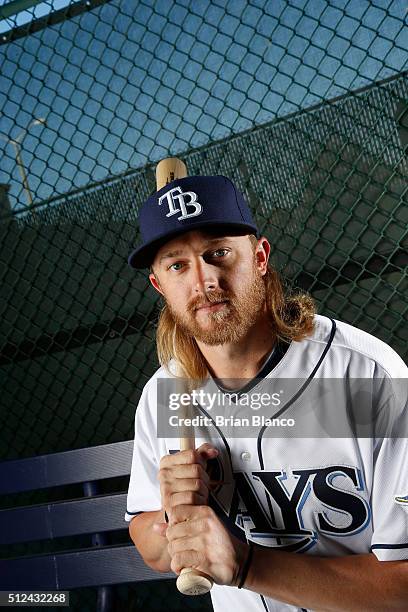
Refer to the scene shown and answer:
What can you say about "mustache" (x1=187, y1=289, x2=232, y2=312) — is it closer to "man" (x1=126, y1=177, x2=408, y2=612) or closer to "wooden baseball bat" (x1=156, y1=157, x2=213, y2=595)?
"man" (x1=126, y1=177, x2=408, y2=612)

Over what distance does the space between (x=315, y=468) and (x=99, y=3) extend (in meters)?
2.14

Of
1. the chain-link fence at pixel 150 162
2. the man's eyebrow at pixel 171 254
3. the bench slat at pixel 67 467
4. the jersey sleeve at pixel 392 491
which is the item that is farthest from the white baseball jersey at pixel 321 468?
the chain-link fence at pixel 150 162

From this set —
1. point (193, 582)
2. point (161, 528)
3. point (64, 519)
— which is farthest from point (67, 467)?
point (193, 582)

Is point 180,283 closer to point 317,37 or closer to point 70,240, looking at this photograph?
point 317,37

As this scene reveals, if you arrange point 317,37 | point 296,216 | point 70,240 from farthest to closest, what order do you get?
point 70,240
point 296,216
point 317,37

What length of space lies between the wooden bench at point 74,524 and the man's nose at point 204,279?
0.99m

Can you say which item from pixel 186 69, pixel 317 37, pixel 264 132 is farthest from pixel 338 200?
pixel 186 69

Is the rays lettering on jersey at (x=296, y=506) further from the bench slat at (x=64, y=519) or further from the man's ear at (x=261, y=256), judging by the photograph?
the bench slat at (x=64, y=519)

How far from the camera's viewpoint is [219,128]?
8.61ft

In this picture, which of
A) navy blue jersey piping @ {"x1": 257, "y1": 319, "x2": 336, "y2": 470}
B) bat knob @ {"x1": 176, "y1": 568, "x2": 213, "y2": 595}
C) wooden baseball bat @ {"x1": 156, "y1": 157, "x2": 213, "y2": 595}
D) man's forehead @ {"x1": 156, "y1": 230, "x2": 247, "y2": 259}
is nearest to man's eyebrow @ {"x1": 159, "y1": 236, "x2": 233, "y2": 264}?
man's forehead @ {"x1": 156, "y1": 230, "x2": 247, "y2": 259}

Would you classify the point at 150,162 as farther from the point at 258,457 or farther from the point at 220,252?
the point at 258,457

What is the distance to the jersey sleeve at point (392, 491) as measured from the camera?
4.41 ft

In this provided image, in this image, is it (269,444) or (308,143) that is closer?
(269,444)

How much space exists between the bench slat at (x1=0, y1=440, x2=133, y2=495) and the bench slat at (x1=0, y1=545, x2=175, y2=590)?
A: 0.81 ft
